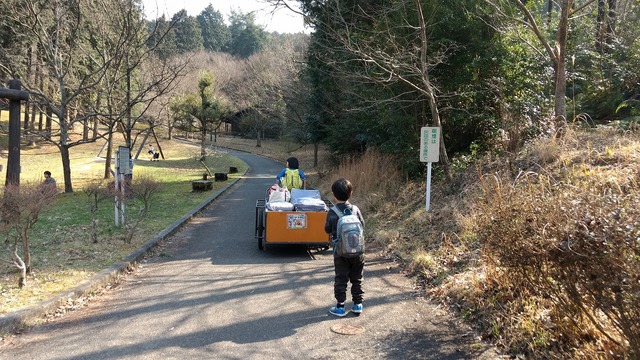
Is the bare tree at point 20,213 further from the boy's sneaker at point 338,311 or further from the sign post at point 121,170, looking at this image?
the boy's sneaker at point 338,311

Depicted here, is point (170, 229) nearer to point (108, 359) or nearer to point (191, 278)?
point (191, 278)

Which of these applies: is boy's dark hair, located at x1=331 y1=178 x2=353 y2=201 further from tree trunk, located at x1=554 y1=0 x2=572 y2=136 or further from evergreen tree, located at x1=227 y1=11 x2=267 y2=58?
evergreen tree, located at x1=227 y1=11 x2=267 y2=58

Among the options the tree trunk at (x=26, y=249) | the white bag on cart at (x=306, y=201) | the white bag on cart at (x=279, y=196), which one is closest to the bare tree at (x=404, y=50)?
the white bag on cart at (x=306, y=201)

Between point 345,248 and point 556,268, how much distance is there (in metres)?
2.04

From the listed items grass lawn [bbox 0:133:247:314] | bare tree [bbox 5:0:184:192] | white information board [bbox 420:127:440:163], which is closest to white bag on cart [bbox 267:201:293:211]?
grass lawn [bbox 0:133:247:314]

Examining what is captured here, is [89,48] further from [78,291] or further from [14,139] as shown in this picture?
Result: [78,291]

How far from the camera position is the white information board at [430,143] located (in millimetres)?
8670

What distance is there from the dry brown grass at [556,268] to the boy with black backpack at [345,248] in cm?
111

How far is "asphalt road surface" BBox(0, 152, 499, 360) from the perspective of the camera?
3895mm

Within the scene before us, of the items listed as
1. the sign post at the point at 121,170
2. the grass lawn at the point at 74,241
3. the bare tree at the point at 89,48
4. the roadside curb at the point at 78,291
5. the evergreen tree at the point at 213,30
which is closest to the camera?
the roadside curb at the point at 78,291

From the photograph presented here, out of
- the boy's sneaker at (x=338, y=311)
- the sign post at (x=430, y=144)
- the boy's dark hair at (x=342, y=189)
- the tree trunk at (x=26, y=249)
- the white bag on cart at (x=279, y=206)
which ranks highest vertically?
the sign post at (x=430, y=144)

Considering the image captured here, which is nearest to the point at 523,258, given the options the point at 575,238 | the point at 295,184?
the point at 575,238

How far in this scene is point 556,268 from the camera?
3092mm

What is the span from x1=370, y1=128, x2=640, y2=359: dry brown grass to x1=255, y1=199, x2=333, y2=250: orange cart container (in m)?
1.89
